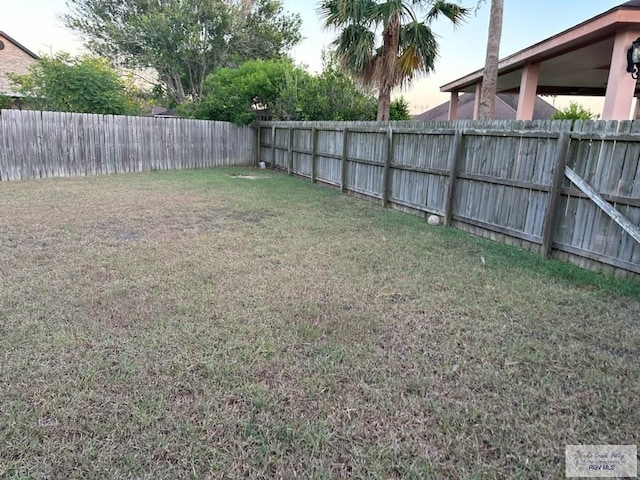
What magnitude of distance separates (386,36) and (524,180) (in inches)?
249

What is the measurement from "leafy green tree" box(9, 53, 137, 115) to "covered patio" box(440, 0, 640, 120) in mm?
10674

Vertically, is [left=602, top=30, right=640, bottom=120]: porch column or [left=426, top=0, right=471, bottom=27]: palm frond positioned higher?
[left=426, top=0, right=471, bottom=27]: palm frond

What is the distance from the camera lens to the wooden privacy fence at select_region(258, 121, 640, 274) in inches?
147

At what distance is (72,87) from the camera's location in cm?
1114

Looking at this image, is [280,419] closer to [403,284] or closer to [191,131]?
[403,284]

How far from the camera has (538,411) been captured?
1.92 metres

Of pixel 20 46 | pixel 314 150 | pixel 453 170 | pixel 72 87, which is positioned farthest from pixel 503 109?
pixel 20 46

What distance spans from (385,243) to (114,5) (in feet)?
70.7

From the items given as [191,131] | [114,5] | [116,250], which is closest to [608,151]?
[116,250]

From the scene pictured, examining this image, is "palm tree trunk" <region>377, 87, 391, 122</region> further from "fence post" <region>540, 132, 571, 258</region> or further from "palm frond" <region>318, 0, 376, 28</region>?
"fence post" <region>540, 132, 571, 258</region>

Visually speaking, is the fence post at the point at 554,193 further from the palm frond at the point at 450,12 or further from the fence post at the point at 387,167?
the palm frond at the point at 450,12

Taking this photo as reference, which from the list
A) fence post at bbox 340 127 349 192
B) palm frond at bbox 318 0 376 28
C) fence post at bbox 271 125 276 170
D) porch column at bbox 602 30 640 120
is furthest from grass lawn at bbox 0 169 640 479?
fence post at bbox 271 125 276 170

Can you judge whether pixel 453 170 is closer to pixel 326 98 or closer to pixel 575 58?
pixel 575 58

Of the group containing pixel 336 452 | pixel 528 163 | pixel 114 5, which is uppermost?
pixel 114 5
